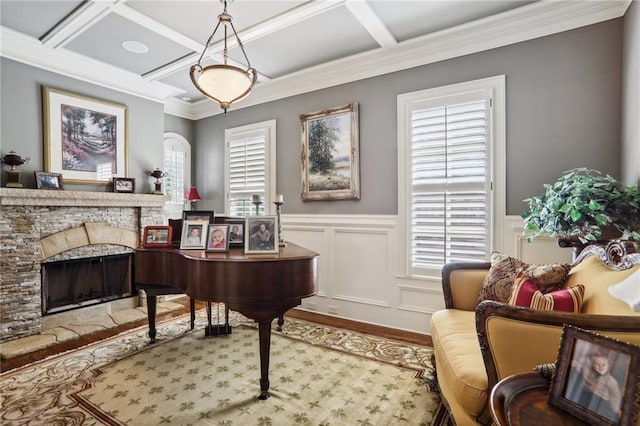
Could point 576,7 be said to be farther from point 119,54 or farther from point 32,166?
point 32,166

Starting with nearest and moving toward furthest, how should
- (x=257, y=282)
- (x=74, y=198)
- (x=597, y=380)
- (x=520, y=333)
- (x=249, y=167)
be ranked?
1. (x=597, y=380)
2. (x=520, y=333)
3. (x=257, y=282)
4. (x=74, y=198)
5. (x=249, y=167)

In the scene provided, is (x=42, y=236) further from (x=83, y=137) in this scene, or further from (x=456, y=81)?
(x=456, y=81)

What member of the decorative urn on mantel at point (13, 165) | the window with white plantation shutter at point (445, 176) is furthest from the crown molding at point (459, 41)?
the decorative urn on mantel at point (13, 165)

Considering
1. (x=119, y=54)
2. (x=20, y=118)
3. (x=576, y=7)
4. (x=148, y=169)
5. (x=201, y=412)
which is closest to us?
(x=201, y=412)

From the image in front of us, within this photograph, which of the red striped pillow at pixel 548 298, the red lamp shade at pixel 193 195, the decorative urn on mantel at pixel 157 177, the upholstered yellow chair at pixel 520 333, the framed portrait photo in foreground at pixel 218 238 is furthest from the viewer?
the red lamp shade at pixel 193 195

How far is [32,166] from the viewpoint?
336cm

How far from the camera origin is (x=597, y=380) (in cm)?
84

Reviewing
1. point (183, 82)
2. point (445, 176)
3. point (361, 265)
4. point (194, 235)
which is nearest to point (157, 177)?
point (183, 82)

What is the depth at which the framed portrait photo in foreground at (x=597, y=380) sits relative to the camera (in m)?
0.78

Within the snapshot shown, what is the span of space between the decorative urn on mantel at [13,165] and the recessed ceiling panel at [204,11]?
6.07 ft

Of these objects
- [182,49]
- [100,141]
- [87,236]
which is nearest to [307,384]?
[87,236]

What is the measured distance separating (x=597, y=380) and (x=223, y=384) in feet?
6.99

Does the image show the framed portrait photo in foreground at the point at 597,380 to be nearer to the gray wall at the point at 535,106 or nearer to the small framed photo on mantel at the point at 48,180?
the gray wall at the point at 535,106

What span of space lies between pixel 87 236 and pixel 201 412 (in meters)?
2.76
